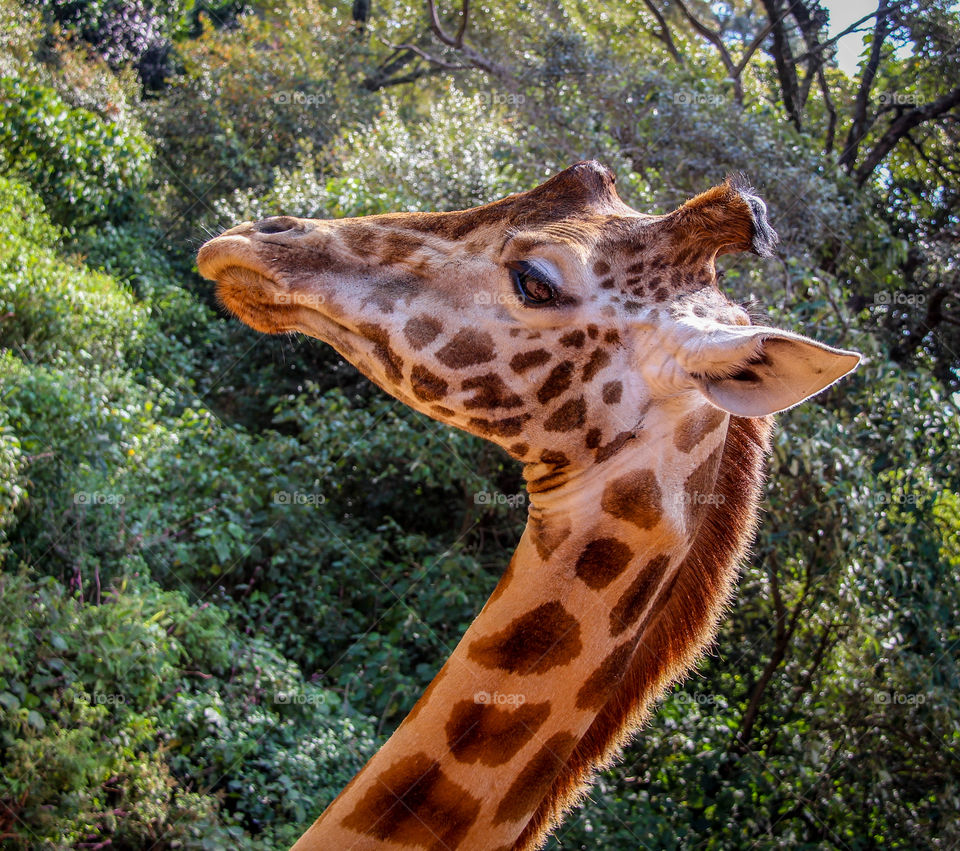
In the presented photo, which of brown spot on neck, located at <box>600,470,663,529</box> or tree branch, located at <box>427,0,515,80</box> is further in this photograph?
tree branch, located at <box>427,0,515,80</box>

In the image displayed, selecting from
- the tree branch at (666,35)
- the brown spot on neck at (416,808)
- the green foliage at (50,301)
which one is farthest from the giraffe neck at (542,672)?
the tree branch at (666,35)

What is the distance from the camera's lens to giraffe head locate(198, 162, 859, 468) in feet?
6.18

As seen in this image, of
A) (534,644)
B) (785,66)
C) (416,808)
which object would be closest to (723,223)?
(534,644)

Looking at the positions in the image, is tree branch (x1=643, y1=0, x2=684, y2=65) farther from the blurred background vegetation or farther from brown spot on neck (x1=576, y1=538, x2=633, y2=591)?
brown spot on neck (x1=576, y1=538, x2=633, y2=591)

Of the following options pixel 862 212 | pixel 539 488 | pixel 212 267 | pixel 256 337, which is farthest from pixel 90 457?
pixel 862 212

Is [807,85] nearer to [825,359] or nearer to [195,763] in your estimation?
[195,763]

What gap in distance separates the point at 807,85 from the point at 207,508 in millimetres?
8007

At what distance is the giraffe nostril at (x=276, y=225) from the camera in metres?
2.03

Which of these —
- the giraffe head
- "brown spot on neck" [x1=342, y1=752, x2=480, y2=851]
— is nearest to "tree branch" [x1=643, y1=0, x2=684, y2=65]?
the giraffe head

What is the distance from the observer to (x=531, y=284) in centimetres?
191

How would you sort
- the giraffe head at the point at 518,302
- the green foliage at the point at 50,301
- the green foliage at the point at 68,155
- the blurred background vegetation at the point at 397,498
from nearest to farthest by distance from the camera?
the giraffe head at the point at 518,302 < the blurred background vegetation at the point at 397,498 < the green foliage at the point at 50,301 < the green foliage at the point at 68,155

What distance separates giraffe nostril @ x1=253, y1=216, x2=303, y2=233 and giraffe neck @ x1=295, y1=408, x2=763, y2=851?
764 mm

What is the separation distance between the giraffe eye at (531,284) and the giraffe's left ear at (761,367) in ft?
1.08

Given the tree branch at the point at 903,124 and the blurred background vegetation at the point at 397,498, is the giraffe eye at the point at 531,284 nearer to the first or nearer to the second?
the blurred background vegetation at the point at 397,498
